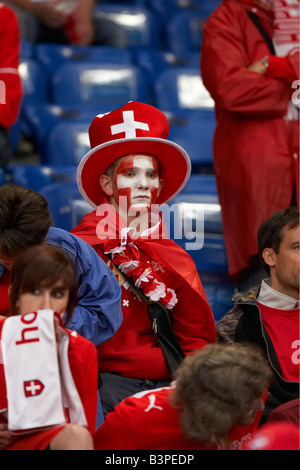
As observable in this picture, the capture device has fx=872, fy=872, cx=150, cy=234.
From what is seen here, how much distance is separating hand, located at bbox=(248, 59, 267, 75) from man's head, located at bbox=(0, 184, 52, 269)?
1298 millimetres

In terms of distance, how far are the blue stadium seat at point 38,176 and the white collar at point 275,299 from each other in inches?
52.3

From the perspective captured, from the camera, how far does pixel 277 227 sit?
2.67 meters

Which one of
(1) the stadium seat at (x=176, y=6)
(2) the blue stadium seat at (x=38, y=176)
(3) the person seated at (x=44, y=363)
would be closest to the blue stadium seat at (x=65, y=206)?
(2) the blue stadium seat at (x=38, y=176)

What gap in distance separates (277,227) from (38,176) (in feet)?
4.46

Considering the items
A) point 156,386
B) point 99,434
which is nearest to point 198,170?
point 156,386

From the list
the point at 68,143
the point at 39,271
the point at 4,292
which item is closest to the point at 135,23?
the point at 68,143

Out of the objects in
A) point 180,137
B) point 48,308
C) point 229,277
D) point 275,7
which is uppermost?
point 275,7

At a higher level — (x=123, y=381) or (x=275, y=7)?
(x=275, y=7)

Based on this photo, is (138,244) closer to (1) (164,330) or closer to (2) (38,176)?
(1) (164,330)

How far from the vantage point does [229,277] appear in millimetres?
3428

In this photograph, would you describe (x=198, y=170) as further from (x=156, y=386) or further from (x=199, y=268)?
(x=156, y=386)
